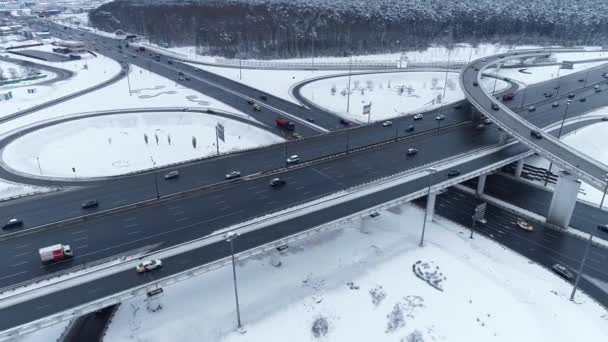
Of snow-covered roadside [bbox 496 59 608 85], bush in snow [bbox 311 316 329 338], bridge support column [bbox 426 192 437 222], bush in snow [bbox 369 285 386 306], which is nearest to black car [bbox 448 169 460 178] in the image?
bridge support column [bbox 426 192 437 222]

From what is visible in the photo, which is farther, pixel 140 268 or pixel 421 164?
pixel 421 164

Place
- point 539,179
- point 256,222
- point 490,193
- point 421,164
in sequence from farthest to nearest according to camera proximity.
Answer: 1. point 539,179
2. point 490,193
3. point 421,164
4. point 256,222

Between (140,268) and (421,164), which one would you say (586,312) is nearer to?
(421,164)

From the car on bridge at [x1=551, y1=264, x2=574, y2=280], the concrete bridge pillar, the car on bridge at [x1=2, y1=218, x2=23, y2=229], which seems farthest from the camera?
the concrete bridge pillar

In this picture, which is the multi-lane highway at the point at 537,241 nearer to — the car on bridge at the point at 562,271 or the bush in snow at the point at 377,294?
the car on bridge at the point at 562,271

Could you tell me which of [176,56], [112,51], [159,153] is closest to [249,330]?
[159,153]

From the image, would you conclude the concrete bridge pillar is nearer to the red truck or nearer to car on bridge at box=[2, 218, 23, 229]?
the red truck
